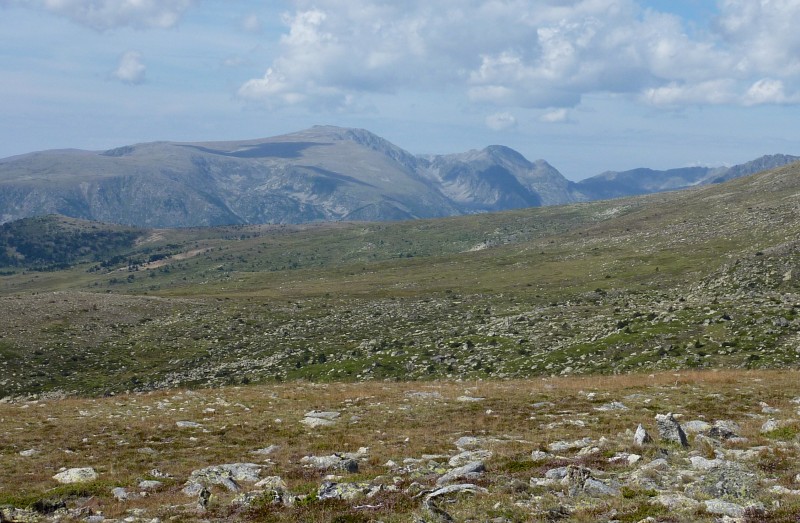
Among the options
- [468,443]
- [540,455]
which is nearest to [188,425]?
[468,443]

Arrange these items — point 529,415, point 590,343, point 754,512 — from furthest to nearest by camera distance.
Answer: point 590,343 → point 529,415 → point 754,512

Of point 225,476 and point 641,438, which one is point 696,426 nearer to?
point 641,438

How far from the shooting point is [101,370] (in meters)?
63.4

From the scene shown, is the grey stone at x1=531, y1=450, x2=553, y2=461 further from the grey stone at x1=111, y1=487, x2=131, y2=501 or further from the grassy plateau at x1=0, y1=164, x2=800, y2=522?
the grey stone at x1=111, y1=487, x2=131, y2=501

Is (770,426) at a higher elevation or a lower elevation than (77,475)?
lower

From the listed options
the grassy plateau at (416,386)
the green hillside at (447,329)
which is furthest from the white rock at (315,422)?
the green hillside at (447,329)

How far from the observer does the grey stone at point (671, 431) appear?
20344mm

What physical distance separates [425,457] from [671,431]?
7.92m

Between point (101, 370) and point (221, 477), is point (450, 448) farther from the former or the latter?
point (101, 370)

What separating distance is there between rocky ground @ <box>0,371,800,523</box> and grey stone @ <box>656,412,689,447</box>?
0.08 metres

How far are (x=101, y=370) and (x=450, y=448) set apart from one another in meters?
51.8

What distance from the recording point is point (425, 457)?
21.0 metres

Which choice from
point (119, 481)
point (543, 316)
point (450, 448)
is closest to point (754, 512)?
point (450, 448)

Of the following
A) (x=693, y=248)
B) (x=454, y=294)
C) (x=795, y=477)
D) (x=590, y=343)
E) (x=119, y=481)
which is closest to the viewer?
(x=795, y=477)
